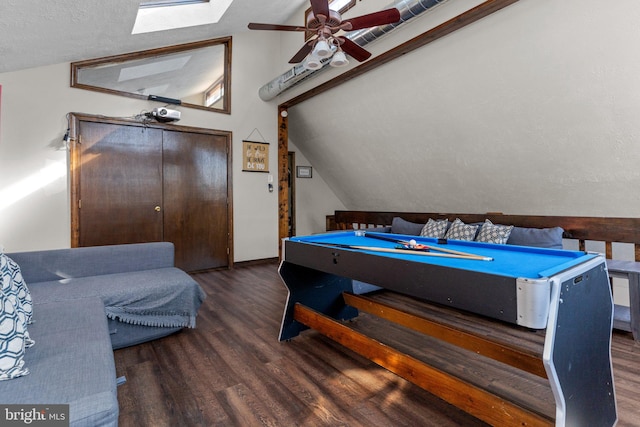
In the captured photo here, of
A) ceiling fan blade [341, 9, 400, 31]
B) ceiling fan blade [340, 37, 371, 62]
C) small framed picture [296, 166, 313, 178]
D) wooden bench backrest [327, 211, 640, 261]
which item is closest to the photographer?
ceiling fan blade [341, 9, 400, 31]

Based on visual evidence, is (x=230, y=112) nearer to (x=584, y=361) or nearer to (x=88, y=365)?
(x=88, y=365)

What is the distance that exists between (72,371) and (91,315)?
0.73 meters

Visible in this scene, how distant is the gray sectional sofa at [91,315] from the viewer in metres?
1.08

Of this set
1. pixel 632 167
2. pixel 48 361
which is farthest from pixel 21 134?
pixel 632 167

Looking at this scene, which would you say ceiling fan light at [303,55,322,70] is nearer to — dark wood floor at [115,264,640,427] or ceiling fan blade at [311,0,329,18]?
ceiling fan blade at [311,0,329,18]

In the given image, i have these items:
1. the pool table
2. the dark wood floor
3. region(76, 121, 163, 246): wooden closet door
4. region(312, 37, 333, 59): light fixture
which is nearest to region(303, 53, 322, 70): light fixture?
region(312, 37, 333, 59): light fixture

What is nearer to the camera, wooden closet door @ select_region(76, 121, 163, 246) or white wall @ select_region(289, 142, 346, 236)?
wooden closet door @ select_region(76, 121, 163, 246)

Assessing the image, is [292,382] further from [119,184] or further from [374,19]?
[119,184]

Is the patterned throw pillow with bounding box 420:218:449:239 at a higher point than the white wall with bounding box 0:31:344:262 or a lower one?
lower

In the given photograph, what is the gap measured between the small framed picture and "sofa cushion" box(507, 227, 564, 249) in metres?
4.01

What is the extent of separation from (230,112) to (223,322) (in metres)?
3.34

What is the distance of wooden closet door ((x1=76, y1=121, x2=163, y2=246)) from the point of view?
380 centimetres

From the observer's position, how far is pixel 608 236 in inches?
119

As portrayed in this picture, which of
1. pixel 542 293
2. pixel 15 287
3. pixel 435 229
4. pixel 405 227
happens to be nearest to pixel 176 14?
pixel 15 287
